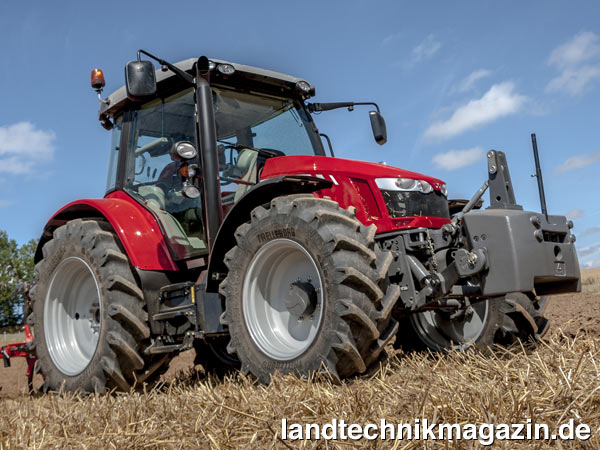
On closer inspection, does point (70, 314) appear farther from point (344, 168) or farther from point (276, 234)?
point (344, 168)

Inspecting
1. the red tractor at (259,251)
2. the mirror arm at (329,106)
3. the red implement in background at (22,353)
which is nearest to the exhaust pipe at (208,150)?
the red tractor at (259,251)

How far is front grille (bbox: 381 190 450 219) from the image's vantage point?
4086 mm

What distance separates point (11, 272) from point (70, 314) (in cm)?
4264

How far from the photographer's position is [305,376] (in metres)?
3.31

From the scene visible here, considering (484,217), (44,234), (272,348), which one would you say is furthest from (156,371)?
(484,217)

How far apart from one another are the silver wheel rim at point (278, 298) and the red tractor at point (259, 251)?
0.01 metres

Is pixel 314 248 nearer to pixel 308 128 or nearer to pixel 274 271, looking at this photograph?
pixel 274 271

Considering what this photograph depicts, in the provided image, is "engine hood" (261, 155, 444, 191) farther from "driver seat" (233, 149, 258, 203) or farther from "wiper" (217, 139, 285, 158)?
"wiper" (217, 139, 285, 158)

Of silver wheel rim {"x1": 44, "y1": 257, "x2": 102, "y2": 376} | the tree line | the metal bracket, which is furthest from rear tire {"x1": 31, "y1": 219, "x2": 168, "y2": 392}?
the tree line

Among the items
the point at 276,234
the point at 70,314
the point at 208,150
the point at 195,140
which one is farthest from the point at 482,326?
the point at 70,314

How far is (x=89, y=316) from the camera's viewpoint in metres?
5.07

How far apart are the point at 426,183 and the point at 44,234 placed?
3.48 meters

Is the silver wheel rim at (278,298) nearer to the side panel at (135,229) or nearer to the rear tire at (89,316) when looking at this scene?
the rear tire at (89,316)

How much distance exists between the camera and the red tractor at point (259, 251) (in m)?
3.45
